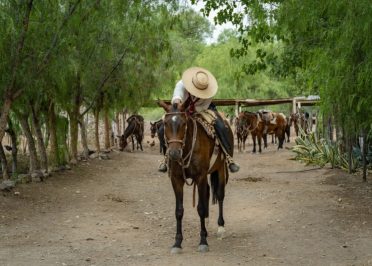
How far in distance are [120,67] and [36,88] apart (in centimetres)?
772

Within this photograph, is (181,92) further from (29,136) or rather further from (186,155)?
(29,136)

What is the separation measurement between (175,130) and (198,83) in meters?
1.02

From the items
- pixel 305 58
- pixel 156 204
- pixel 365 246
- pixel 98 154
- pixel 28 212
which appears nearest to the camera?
pixel 365 246

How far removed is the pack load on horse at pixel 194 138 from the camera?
6.88 metres

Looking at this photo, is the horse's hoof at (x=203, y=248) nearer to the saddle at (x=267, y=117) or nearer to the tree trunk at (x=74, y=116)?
the tree trunk at (x=74, y=116)

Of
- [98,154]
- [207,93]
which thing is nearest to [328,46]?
[207,93]

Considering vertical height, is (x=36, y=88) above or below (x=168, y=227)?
above

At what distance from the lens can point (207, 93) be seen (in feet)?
25.0

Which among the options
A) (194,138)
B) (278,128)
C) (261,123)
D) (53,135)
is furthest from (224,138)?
(278,128)

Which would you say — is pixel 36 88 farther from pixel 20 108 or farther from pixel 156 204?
pixel 156 204

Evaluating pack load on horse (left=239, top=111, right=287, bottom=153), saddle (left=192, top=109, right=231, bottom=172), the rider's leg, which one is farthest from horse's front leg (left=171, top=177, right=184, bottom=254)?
pack load on horse (left=239, top=111, right=287, bottom=153)

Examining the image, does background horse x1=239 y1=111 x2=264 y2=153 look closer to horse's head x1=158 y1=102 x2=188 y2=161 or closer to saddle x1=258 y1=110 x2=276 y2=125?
saddle x1=258 y1=110 x2=276 y2=125

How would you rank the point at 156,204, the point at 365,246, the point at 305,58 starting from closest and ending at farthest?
the point at 365,246 < the point at 156,204 < the point at 305,58

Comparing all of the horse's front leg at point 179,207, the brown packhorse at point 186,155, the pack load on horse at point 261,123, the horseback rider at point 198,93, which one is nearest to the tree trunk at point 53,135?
the horseback rider at point 198,93
